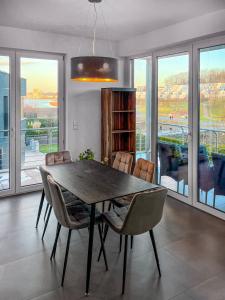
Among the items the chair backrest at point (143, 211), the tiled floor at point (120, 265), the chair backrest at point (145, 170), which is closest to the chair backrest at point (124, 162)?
the chair backrest at point (145, 170)

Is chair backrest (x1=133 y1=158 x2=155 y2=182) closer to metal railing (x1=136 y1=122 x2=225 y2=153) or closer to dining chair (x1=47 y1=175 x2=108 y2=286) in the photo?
dining chair (x1=47 y1=175 x2=108 y2=286)

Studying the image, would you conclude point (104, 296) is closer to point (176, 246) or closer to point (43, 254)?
point (43, 254)

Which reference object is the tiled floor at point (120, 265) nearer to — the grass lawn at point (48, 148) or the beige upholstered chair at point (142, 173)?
the beige upholstered chair at point (142, 173)

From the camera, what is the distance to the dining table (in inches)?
97.3

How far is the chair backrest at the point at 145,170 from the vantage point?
126 inches

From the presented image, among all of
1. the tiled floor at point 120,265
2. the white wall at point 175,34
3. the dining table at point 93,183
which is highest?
the white wall at point 175,34

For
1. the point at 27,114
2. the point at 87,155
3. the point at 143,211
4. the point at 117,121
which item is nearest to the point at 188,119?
the point at 117,121

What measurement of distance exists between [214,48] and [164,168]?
6.76 feet

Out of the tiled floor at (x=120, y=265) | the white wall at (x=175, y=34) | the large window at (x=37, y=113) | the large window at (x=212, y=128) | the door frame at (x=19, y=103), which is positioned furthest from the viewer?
the large window at (x=37, y=113)

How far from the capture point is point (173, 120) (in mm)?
4680

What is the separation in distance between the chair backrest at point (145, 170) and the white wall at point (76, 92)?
203cm

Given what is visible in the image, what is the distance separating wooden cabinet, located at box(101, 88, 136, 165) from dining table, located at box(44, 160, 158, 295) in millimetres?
1451

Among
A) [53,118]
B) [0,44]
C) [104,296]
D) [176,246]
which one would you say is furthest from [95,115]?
[104,296]

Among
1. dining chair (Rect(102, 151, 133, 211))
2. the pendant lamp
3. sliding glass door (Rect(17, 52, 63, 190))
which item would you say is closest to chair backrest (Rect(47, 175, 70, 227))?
the pendant lamp
